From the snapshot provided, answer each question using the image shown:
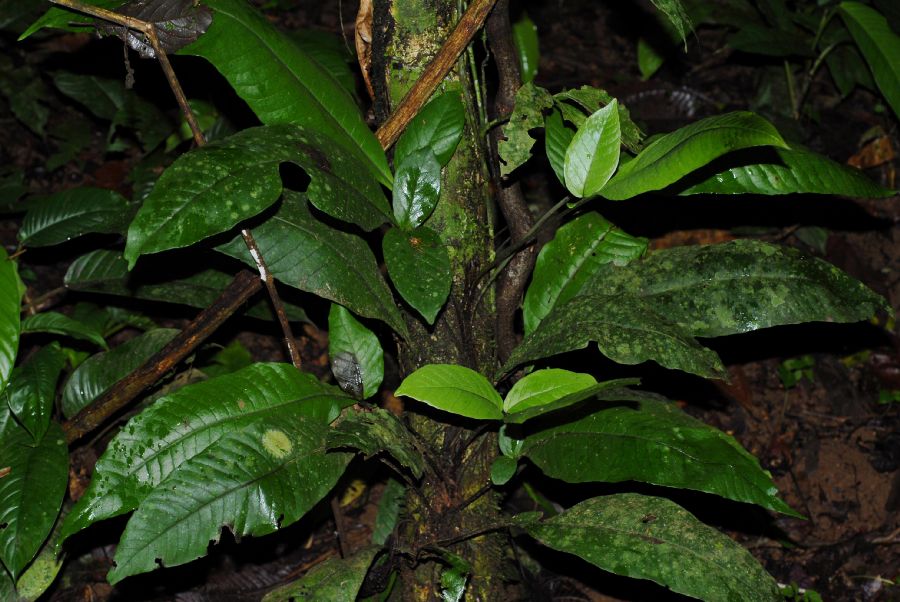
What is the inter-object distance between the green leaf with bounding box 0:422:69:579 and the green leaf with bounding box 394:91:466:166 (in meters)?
1.10

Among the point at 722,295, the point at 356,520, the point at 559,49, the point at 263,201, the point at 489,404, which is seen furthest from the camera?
the point at 559,49

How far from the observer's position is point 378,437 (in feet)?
5.77

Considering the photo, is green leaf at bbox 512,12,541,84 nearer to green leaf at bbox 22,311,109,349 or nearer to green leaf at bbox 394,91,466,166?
green leaf at bbox 394,91,466,166

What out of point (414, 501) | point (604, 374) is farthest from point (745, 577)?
point (604, 374)

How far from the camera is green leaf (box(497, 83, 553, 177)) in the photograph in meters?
1.89

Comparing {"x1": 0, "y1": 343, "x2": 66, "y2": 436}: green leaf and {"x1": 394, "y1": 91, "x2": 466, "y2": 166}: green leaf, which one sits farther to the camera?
{"x1": 0, "y1": 343, "x2": 66, "y2": 436}: green leaf

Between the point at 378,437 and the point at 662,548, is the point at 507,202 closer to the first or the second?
the point at 378,437

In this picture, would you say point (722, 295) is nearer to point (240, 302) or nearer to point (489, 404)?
point (489, 404)

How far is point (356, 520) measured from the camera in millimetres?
2484

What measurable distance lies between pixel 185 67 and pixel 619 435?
2.12m

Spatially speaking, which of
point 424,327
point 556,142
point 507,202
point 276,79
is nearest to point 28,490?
point 424,327

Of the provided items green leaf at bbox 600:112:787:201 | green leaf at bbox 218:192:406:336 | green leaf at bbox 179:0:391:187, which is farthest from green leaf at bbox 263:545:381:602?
green leaf at bbox 600:112:787:201

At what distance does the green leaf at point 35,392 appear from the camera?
200 centimetres

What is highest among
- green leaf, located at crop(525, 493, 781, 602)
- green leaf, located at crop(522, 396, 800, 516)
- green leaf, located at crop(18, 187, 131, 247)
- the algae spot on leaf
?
green leaf, located at crop(18, 187, 131, 247)
